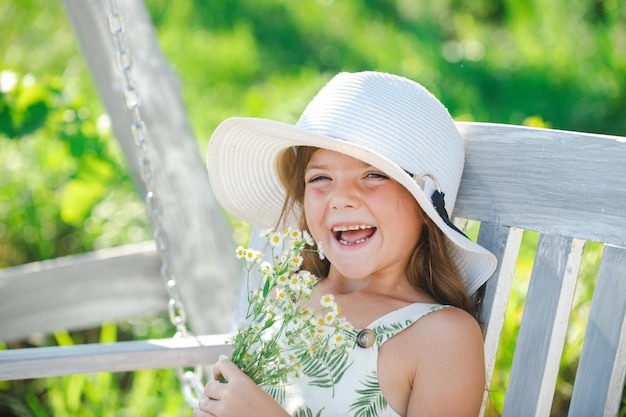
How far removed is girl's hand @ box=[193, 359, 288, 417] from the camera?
5.58ft

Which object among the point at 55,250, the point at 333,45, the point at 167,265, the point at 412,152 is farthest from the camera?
the point at 333,45

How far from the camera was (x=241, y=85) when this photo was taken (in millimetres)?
5910

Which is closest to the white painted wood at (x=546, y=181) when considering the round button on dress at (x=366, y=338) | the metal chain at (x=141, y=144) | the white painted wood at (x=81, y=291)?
the round button on dress at (x=366, y=338)

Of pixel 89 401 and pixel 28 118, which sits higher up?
pixel 28 118

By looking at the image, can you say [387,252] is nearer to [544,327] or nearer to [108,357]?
[544,327]

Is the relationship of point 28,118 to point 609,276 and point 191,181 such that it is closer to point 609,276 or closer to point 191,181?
point 191,181

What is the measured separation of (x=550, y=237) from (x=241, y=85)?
4306 millimetres

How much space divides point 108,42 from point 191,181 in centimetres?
48

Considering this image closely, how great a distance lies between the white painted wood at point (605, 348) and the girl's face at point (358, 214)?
1.37 ft

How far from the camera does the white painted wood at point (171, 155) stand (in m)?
2.62

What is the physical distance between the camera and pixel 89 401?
319 cm

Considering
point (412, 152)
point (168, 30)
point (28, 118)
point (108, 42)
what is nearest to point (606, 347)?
point (412, 152)

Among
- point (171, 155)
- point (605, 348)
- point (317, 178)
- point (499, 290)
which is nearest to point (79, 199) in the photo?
point (171, 155)

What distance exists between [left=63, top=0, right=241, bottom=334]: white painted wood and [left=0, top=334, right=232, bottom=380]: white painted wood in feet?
2.13
